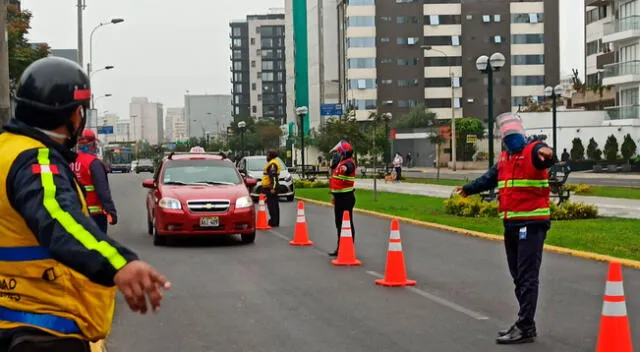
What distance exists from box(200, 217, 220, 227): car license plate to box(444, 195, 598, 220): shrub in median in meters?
7.38

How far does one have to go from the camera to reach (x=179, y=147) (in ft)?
476

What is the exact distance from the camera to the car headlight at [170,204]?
51.1 ft

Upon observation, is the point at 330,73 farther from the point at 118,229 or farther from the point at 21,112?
the point at 21,112

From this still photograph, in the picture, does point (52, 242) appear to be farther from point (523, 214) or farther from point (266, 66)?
point (266, 66)

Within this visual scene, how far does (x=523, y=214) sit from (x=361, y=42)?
95.5m

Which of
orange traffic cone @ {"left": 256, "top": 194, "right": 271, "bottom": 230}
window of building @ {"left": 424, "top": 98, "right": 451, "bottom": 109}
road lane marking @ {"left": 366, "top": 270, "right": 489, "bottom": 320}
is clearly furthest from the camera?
window of building @ {"left": 424, "top": 98, "right": 451, "bottom": 109}

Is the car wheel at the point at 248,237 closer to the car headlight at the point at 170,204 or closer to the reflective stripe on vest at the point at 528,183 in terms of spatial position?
the car headlight at the point at 170,204

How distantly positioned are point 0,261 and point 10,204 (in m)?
0.21

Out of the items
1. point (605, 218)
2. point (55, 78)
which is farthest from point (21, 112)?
point (605, 218)

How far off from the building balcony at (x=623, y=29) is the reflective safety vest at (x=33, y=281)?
63.0 meters

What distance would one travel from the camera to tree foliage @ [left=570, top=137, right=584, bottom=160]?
6097 cm

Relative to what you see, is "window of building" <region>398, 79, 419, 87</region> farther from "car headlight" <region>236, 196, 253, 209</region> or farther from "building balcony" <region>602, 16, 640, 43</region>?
"car headlight" <region>236, 196, 253, 209</region>

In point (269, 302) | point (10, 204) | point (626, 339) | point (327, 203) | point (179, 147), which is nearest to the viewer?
point (10, 204)

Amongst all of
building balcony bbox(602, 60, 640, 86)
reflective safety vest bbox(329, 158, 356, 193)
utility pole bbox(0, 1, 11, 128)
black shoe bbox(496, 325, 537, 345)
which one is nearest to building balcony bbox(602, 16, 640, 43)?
building balcony bbox(602, 60, 640, 86)
